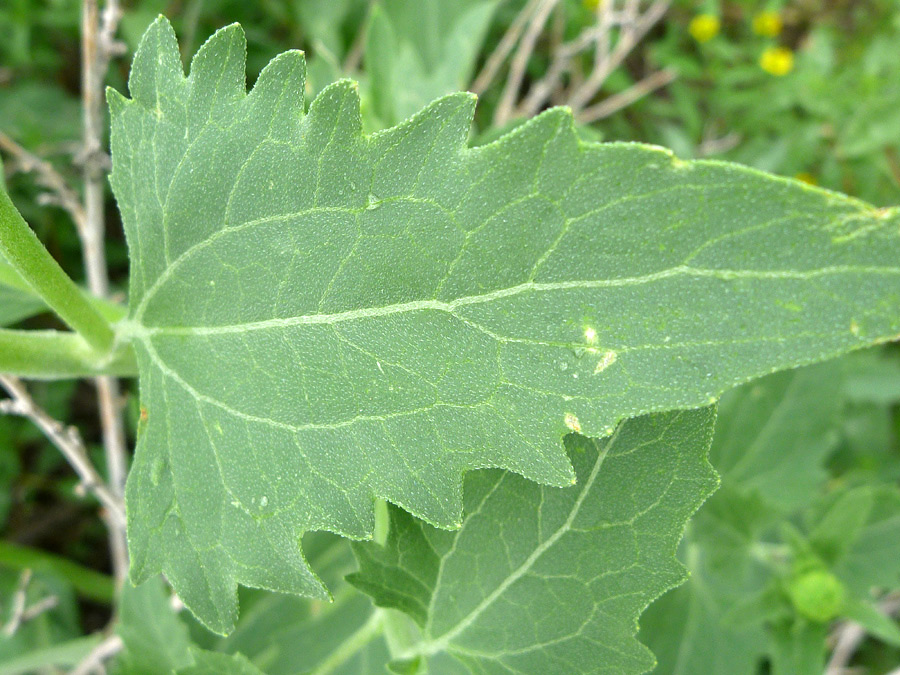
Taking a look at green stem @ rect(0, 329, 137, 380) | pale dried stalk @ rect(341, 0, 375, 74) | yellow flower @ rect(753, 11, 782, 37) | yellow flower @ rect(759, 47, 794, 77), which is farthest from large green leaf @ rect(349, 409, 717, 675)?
yellow flower @ rect(753, 11, 782, 37)

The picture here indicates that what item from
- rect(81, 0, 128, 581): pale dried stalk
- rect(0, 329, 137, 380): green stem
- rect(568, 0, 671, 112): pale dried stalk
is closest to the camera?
rect(0, 329, 137, 380): green stem

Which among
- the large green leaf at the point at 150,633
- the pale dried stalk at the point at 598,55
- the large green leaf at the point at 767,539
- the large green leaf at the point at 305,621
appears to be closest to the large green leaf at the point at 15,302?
the large green leaf at the point at 150,633

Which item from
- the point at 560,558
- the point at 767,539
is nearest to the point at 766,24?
the point at 767,539

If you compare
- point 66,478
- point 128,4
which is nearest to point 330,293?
point 66,478

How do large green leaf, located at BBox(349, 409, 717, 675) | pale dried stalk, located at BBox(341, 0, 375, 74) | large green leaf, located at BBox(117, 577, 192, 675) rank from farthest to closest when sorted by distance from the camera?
pale dried stalk, located at BBox(341, 0, 375, 74), large green leaf, located at BBox(117, 577, 192, 675), large green leaf, located at BBox(349, 409, 717, 675)

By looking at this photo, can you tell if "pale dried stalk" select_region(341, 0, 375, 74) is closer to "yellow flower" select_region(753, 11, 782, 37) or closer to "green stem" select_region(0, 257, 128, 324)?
"green stem" select_region(0, 257, 128, 324)

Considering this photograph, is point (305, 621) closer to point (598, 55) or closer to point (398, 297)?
point (398, 297)

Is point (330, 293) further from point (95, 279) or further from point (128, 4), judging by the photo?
point (128, 4)

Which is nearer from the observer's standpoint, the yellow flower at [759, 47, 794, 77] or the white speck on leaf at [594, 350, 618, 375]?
the white speck on leaf at [594, 350, 618, 375]
